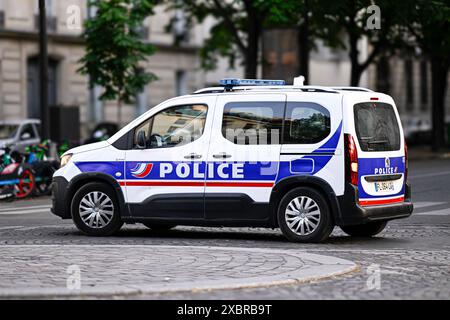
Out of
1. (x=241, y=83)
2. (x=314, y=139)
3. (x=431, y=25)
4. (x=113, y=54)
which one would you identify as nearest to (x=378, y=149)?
(x=314, y=139)

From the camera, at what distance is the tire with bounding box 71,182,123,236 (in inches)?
A: 591

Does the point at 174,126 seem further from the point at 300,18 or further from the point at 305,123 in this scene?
the point at 300,18

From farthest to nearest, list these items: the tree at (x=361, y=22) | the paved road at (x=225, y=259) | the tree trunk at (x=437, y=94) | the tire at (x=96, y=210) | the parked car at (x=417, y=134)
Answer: the parked car at (x=417, y=134), the tree trunk at (x=437, y=94), the tree at (x=361, y=22), the tire at (x=96, y=210), the paved road at (x=225, y=259)

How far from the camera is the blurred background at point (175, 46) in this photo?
115 ft

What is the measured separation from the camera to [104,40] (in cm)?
3528

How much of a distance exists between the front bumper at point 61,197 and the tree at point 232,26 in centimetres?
2112

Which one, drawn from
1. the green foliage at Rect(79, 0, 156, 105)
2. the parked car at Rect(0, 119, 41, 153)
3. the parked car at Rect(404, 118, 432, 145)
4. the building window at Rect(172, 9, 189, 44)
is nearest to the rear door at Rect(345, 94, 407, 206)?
the parked car at Rect(0, 119, 41, 153)

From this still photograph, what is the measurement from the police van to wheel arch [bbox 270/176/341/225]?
13mm

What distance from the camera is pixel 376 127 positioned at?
14.1 metres

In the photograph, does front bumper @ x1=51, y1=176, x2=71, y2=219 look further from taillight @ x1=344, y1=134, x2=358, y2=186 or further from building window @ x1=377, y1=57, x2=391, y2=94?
building window @ x1=377, y1=57, x2=391, y2=94

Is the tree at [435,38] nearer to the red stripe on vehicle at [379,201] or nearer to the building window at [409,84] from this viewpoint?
the red stripe on vehicle at [379,201]

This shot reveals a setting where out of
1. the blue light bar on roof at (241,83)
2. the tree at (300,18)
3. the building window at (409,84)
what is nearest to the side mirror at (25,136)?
the tree at (300,18)

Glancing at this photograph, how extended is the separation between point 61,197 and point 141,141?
1.33 meters
